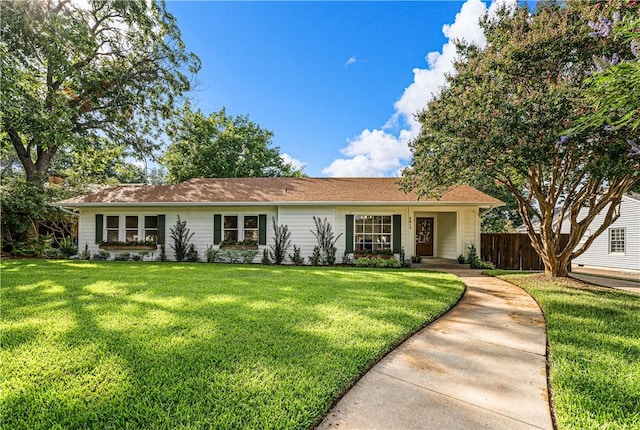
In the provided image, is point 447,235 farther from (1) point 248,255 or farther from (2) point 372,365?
(2) point 372,365

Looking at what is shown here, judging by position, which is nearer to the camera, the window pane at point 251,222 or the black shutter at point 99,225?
the window pane at point 251,222

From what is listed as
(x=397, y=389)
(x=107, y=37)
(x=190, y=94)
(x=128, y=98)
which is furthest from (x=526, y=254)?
(x=107, y=37)

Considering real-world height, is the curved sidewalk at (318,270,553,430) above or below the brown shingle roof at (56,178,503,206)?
below

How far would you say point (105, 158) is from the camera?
17266mm

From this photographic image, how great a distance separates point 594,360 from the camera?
311 centimetres

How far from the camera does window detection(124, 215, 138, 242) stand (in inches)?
498

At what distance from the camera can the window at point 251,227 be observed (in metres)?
12.2

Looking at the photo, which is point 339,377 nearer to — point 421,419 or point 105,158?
point 421,419

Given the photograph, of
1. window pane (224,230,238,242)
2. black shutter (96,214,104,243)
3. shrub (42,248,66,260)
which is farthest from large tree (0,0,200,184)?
window pane (224,230,238,242)

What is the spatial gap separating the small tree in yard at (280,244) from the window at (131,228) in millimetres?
6162

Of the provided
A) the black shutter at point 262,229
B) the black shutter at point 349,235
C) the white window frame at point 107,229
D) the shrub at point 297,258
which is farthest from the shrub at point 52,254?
the black shutter at point 349,235

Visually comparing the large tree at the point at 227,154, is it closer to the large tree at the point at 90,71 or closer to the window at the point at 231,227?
the large tree at the point at 90,71

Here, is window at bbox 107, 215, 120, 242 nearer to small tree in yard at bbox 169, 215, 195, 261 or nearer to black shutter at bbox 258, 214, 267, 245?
small tree in yard at bbox 169, 215, 195, 261

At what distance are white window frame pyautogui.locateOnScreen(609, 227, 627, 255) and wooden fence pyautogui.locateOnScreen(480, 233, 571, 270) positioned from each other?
20.4 ft
